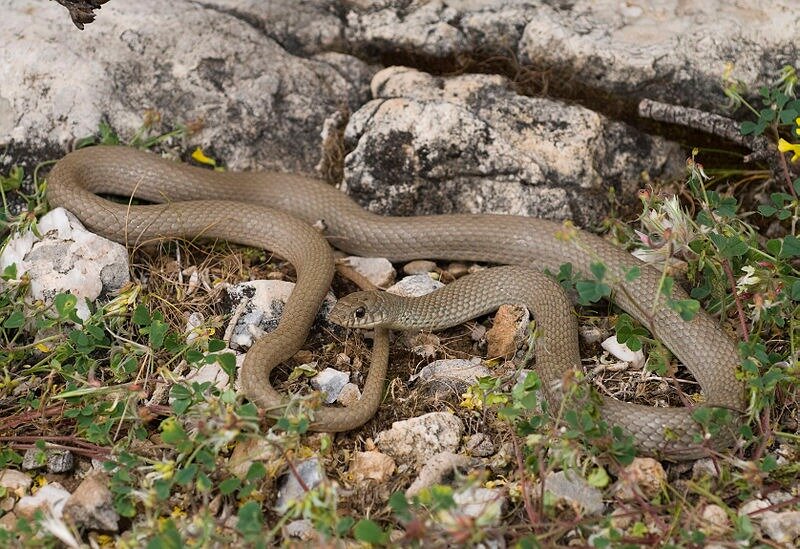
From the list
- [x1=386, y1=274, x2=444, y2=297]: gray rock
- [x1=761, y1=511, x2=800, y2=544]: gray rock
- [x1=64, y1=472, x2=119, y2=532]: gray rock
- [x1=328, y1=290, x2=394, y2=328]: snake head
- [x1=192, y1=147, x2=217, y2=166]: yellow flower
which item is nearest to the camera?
[x1=761, y1=511, x2=800, y2=544]: gray rock

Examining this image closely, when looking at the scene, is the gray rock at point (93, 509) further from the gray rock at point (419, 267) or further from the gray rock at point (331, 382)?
the gray rock at point (419, 267)

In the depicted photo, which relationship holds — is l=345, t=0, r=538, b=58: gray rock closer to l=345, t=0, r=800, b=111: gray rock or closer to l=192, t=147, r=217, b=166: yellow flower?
l=345, t=0, r=800, b=111: gray rock

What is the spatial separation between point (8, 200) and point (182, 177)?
1174 mm

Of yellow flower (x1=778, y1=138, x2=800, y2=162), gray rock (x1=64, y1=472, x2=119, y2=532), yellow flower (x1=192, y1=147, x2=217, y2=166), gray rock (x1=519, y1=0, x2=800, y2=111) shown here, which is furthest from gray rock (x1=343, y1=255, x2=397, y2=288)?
yellow flower (x1=778, y1=138, x2=800, y2=162)

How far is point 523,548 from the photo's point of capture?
134 inches

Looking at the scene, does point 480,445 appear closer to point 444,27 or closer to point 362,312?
point 362,312

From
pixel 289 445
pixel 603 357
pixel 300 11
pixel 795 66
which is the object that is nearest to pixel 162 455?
pixel 289 445

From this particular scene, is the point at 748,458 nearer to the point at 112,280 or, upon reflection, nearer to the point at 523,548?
the point at 523,548

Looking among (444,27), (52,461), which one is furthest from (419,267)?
(52,461)

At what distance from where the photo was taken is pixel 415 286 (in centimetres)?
Result: 555

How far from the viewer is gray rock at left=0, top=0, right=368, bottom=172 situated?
5.94 meters

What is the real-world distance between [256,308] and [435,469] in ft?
Answer: 5.40

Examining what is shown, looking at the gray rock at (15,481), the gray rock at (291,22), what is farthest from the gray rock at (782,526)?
→ the gray rock at (291,22)

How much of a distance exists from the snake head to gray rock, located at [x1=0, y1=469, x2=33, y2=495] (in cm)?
182
